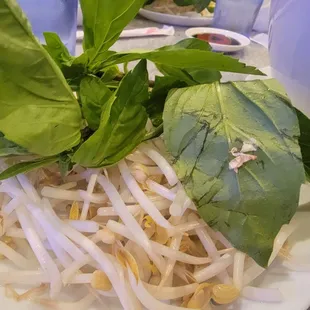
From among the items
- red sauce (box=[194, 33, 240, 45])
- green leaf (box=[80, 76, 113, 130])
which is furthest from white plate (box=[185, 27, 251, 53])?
green leaf (box=[80, 76, 113, 130])

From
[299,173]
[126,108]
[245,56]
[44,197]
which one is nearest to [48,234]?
[44,197]

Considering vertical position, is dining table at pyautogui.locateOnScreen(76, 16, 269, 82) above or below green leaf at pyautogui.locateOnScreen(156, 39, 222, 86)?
below

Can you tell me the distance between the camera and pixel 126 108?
1.70ft

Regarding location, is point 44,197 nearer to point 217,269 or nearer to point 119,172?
point 119,172

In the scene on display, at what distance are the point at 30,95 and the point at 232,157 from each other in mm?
192

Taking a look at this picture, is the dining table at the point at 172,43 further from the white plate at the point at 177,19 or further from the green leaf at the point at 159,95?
the green leaf at the point at 159,95

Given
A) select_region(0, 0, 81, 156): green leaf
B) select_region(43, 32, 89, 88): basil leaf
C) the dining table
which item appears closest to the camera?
select_region(0, 0, 81, 156): green leaf

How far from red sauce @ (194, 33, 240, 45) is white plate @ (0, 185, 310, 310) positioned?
0.79 metres

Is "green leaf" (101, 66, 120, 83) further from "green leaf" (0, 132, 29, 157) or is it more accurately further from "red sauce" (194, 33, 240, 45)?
"red sauce" (194, 33, 240, 45)

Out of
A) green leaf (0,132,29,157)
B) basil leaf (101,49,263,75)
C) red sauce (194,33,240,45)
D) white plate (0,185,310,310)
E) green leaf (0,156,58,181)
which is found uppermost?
basil leaf (101,49,263,75)

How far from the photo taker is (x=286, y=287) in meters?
0.50

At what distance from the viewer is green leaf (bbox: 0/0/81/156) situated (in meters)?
0.43

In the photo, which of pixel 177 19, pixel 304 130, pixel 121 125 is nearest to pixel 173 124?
pixel 121 125

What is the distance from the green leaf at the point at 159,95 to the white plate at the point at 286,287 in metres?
0.20
